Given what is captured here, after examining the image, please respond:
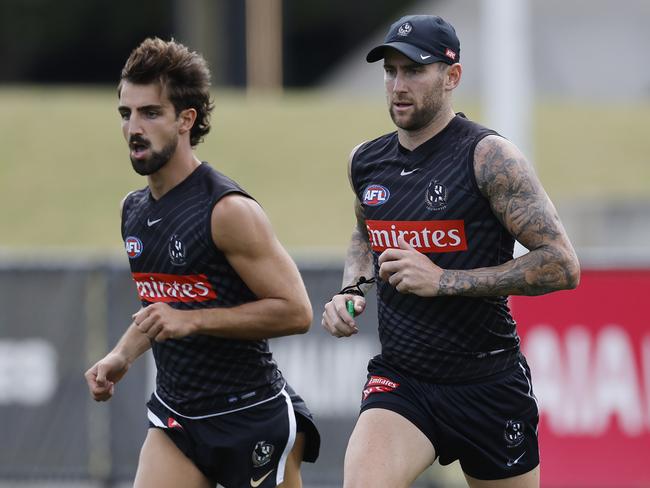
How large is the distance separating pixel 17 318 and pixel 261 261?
5350mm

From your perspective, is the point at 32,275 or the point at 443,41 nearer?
the point at 443,41

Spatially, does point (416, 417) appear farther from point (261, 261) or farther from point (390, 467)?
point (261, 261)

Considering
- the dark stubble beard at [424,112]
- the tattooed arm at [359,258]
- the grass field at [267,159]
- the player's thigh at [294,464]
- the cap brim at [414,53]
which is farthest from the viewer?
the grass field at [267,159]

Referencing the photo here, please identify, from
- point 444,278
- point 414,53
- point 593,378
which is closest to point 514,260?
point 444,278

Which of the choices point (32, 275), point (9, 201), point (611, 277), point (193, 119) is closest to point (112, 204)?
point (9, 201)

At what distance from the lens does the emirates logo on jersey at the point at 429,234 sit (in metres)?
5.46

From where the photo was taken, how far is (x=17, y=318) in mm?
10375

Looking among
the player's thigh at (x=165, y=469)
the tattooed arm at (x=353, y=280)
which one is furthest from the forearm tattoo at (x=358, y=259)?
the player's thigh at (x=165, y=469)

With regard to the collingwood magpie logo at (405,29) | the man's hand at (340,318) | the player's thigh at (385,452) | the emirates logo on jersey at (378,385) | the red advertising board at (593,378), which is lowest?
the red advertising board at (593,378)

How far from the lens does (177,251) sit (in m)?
5.59

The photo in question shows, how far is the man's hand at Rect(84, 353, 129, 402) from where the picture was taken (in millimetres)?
5738

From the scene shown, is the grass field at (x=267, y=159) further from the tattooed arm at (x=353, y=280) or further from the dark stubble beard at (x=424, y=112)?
the dark stubble beard at (x=424, y=112)

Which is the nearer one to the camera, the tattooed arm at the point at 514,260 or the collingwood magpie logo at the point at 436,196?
the tattooed arm at the point at 514,260

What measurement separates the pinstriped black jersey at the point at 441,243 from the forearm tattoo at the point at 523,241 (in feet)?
0.49
